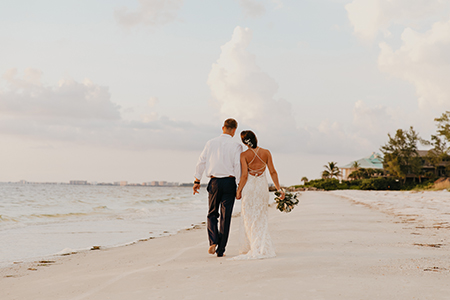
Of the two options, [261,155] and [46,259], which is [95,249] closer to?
[46,259]

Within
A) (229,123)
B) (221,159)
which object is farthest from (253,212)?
(229,123)

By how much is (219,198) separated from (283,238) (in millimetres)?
2703

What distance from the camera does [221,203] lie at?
6215mm

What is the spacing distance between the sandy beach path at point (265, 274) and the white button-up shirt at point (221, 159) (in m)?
1.37

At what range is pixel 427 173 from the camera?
224 feet

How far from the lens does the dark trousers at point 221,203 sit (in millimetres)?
6164

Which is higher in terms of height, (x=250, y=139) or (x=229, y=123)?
(x=229, y=123)

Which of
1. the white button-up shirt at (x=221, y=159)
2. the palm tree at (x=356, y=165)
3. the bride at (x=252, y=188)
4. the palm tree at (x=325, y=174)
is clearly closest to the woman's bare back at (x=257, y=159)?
the bride at (x=252, y=188)

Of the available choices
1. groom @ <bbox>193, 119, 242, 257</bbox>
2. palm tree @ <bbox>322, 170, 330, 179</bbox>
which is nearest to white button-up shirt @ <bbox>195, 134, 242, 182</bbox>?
groom @ <bbox>193, 119, 242, 257</bbox>

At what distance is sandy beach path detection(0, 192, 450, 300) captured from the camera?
382 cm

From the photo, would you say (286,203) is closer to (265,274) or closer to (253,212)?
(253,212)

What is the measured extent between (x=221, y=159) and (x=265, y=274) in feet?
7.15

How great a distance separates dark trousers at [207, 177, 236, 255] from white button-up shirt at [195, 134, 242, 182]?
115 mm

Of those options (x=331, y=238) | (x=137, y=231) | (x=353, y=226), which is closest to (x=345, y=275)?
(x=331, y=238)
